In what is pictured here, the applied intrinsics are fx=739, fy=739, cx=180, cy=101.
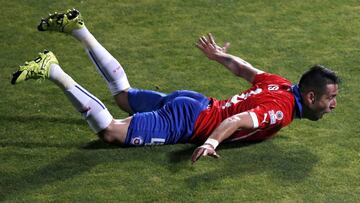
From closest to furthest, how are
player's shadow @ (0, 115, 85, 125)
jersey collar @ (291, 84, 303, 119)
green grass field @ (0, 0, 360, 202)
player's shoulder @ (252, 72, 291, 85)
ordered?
1. green grass field @ (0, 0, 360, 202)
2. jersey collar @ (291, 84, 303, 119)
3. player's shoulder @ (252, 72, 291, 85)
4. player's shadow @ (0, 115, 85, 125)

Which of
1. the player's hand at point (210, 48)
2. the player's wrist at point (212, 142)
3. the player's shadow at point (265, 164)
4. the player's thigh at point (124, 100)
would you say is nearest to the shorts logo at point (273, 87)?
the player's shadow at point (265, 164)

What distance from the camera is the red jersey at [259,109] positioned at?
451cm

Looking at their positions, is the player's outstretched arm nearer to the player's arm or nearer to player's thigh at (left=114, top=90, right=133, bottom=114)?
the player's arm

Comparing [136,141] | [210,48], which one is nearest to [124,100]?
[136,141]

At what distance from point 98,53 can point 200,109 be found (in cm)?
82

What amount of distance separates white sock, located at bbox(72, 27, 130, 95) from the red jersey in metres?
0.66

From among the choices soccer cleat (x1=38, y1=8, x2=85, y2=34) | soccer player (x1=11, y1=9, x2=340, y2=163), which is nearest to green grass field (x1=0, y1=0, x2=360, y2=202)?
soccer player (x1=11, y1=9, x2=340, y2=163)

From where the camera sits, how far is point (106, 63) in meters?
4.99

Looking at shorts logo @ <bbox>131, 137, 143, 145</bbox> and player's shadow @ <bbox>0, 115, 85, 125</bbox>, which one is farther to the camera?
player's shadow @ <bbox>0, 115, 85, 125</bbox>

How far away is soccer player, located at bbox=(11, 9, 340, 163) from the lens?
4504mm

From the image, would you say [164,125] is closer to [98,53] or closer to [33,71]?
[98,53]

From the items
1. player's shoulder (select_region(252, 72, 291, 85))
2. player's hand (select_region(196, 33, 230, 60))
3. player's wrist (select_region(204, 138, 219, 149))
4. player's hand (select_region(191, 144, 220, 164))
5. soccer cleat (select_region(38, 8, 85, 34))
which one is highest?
soccer cleat (select_region(38, 8, 85, 34))

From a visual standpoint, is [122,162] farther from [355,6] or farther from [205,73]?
[355,6]

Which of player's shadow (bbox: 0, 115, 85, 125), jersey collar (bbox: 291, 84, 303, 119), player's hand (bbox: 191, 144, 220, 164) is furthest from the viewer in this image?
player's shadow (bbox: 0, 115, 85, 125)
